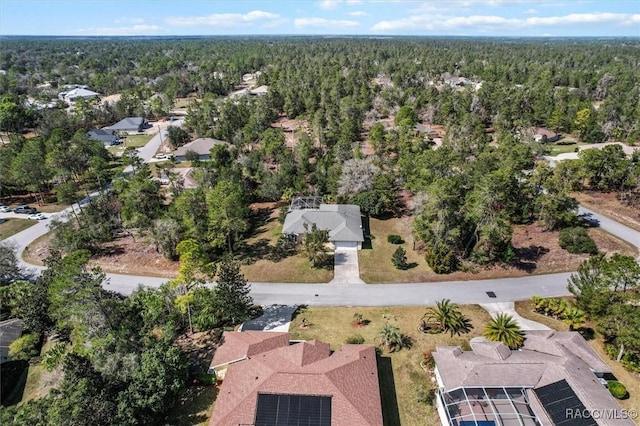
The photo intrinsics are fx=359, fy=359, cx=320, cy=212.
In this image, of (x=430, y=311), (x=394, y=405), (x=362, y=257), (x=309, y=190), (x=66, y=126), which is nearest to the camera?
(x=394, y=405)

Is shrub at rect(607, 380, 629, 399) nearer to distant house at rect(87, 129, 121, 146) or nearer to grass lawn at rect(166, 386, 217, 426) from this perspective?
grass lawn at rect(166, 386, 217, 426)

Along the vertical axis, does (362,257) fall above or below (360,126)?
below

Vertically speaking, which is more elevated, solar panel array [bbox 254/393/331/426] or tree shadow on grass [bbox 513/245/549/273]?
solar panel array [bbox 254/393/331/426]

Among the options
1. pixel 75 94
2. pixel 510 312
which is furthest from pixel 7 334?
pixel 75 94

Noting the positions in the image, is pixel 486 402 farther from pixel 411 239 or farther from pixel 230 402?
pixel 411 239

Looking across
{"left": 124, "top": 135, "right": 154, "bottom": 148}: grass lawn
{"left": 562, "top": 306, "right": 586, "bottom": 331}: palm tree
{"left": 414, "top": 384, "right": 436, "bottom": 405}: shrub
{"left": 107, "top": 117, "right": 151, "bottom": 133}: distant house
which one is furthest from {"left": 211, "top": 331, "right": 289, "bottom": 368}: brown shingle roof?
{"left": 107, "top": 117, "right": 151, "bottom": 133}: distant house

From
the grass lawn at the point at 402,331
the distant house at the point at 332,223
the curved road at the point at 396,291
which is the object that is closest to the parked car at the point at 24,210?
the curved road at the point at 396,291

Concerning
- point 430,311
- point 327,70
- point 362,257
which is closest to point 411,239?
point 362,257

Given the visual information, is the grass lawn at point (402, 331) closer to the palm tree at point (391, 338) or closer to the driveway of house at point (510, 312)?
the palm tree at point (391, 338)
